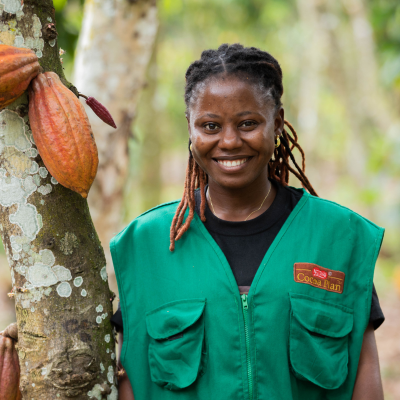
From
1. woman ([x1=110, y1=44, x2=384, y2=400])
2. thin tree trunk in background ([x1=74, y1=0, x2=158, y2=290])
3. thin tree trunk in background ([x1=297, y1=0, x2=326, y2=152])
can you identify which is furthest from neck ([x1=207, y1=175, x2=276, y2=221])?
thin tree trunk in background ([x1=297, y1=0, x2=326, y2=152])

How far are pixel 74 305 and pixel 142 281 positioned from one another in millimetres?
288

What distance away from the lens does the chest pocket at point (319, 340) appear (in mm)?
1499

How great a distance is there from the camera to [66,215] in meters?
1.37

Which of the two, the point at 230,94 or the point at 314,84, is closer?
the point at 230,94

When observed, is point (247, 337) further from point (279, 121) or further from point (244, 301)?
point (279, 121)

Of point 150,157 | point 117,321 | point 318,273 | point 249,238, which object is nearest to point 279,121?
point 249,238

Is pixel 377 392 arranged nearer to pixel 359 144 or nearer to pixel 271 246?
pixel 271 246

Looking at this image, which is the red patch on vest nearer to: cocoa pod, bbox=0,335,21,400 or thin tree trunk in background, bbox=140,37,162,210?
cocoa pod, bbox=0,335,21,400

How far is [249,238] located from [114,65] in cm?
170

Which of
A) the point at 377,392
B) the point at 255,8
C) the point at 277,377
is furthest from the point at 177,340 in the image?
the point at 255,8

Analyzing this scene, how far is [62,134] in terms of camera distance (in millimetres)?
1237

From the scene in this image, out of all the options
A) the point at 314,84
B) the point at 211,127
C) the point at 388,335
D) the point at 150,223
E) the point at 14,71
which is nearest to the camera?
the point at 14,71

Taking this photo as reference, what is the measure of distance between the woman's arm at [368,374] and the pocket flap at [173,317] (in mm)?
576

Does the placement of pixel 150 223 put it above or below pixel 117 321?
above
